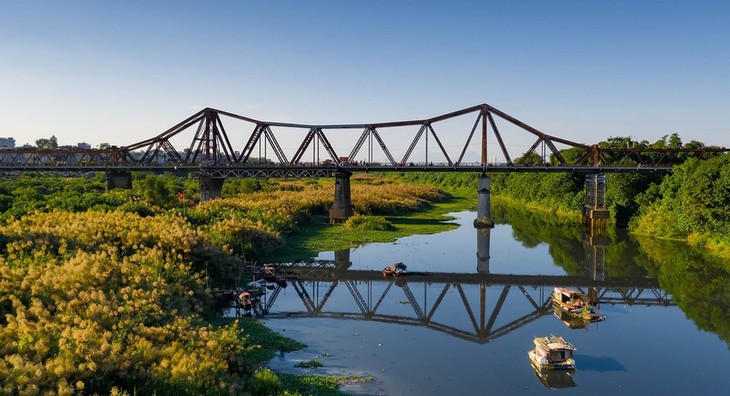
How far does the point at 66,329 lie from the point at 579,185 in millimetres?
86759

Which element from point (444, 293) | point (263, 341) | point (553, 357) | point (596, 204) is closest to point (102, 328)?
point (263, 341)

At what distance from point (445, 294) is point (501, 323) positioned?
6056mm

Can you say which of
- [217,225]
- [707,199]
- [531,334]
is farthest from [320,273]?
[707,199]

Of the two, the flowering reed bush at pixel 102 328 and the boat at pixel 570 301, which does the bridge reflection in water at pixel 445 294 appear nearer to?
the boat at pixel 570 301

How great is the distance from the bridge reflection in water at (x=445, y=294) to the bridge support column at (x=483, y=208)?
24.8 m

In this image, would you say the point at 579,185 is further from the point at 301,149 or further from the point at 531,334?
the point at 531,334

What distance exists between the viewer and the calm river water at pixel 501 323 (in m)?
19.4

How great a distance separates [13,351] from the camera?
13594 millimetres

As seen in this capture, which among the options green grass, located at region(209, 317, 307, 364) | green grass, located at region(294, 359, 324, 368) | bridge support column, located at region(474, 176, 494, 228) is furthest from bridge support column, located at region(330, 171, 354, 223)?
green grass, located at region(294, 359, 324, 368)

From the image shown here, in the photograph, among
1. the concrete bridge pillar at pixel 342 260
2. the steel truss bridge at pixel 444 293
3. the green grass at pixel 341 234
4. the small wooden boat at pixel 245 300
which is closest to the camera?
the steel truss bridge at pixel 444 293

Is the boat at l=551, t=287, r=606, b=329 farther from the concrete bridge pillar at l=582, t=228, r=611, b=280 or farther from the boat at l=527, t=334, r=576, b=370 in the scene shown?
the concrete bridge pillar at l=582, t=228, r=611, b=280

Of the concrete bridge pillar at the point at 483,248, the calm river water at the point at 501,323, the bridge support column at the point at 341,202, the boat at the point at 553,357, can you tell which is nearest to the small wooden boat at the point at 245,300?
the calm river water at the point at 501,323

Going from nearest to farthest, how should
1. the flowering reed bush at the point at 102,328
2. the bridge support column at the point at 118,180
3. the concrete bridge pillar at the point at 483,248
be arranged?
the flowering reed bush at the point at 102,328
the concrete bridge pillar at the point at 483,248
the bridge support column at the point at 118,180

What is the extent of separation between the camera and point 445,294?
106 feet
